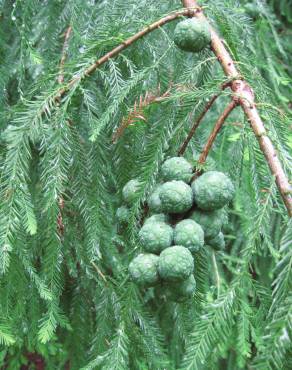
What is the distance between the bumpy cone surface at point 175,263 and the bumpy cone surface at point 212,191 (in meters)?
0.11

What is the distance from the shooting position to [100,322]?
1.43 m

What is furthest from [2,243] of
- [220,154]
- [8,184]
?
[220,154]

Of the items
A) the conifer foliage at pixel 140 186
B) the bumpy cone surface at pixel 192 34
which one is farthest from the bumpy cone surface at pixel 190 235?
the bumpy cone surface at pixel 192 34

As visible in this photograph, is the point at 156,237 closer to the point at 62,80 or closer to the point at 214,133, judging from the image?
the point at 214,133

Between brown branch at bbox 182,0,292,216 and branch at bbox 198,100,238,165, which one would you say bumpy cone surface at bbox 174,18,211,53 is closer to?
brown branch at bbox 182,0,292,216

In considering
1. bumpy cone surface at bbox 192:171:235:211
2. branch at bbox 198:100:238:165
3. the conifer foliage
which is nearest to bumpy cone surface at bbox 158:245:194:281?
the conifer foliage

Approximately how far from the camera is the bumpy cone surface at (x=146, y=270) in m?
0.91

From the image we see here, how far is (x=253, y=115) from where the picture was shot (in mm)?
999

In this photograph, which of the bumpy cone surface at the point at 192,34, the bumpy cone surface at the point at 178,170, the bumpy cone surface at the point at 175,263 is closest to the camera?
the bumpy cone surface at the point at 175,263

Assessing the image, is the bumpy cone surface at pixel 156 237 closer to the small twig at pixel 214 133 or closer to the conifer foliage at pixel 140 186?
the conifer foliage at pixel 140 186

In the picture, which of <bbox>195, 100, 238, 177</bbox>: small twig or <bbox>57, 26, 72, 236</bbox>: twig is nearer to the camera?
<bbox>195, 100, 238, 177</bbox>: small twig

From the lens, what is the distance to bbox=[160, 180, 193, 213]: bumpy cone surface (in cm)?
93

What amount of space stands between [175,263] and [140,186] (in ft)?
0.88

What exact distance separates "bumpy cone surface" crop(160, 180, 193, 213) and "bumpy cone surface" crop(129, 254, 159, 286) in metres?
0.10
